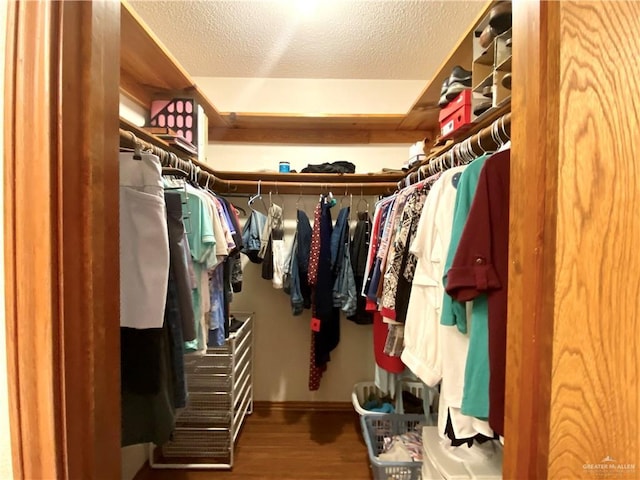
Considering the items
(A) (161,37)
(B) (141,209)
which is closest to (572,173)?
(B) (141,209)

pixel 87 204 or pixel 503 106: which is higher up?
pixel 503 106

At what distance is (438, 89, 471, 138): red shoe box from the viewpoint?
1.16m

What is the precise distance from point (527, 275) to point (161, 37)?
2151 mm

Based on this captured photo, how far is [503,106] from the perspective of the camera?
88 centimetres

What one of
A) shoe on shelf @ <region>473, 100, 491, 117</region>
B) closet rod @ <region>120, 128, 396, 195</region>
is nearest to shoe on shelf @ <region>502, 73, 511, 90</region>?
shoe on shelf @ <region>473, 100, 491, 117</region>

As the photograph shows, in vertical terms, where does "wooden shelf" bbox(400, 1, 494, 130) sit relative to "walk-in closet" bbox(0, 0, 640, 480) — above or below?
above

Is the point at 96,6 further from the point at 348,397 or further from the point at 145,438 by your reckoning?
the point at 348,397

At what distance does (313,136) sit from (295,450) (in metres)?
2.10

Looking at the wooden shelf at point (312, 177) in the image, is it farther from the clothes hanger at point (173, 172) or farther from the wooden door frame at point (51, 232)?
the wooden door frame at point (51, 232)

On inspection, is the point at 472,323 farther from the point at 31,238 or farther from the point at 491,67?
the point at 491,67

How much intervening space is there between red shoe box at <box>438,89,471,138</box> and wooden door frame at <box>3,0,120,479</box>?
116cm

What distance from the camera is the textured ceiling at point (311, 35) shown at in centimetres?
150

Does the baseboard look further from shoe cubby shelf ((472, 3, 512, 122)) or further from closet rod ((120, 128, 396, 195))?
shoe cubby shelf ((472, 3, 512, 122))

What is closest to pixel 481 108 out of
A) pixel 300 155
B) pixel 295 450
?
pixel 300 155
